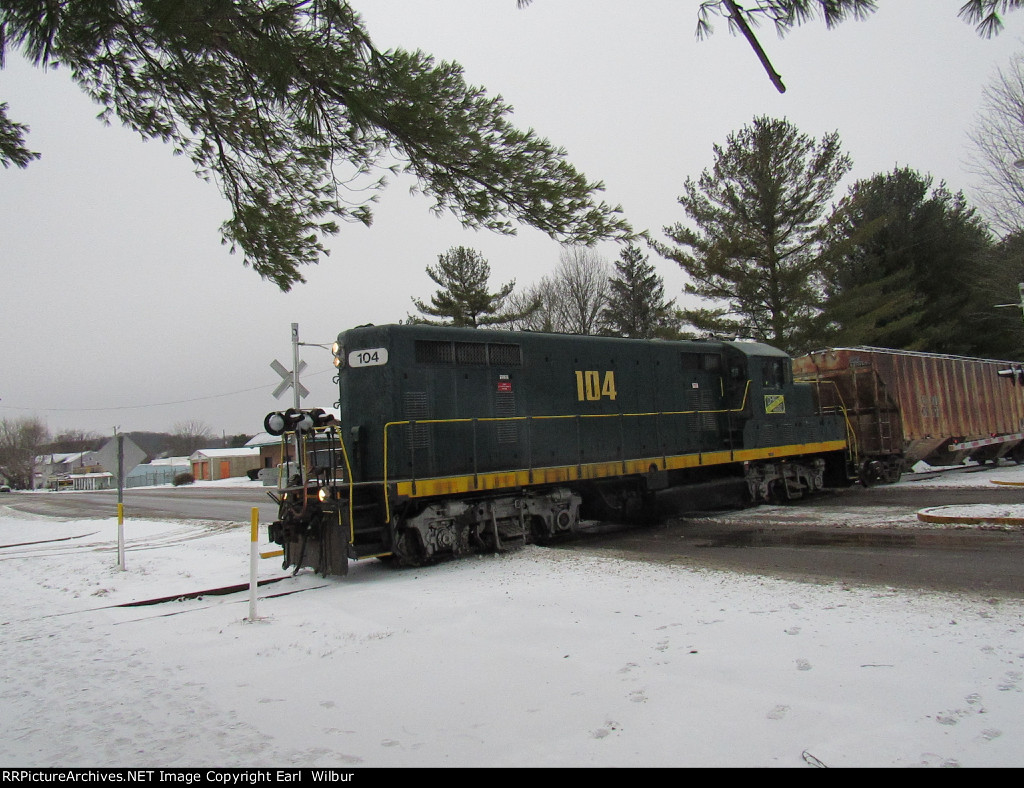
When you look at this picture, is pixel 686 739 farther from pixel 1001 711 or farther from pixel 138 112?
pixel 138 112

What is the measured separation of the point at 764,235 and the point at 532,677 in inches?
1004

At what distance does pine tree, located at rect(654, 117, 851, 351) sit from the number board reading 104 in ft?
65.1

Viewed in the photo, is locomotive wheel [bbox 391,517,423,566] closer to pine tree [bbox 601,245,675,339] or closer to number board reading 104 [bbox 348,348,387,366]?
number board reading 104 [bbox 348,348,387,366]

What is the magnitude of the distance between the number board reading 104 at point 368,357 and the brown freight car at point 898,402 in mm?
12591

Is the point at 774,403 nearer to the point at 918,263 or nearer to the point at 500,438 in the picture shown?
the point at 500,438

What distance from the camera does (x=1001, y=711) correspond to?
370 centimetres

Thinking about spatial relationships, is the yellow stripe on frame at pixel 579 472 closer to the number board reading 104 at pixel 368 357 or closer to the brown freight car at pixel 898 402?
the number board reading 104 at pixel 368 357

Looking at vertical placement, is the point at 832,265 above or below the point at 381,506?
above

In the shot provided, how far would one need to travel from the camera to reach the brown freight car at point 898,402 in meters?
17.9

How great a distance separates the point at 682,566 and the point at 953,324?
2809 centimetres

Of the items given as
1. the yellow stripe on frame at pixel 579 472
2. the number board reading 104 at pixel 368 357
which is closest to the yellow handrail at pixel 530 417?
the yellow stripe on frame at pixel 579 472

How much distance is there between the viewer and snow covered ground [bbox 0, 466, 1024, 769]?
3.58m

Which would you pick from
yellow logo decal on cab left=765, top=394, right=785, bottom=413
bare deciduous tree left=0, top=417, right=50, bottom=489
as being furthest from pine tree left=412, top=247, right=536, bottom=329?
bare deciduous tree left=0, top=417, right=50, bottom=489

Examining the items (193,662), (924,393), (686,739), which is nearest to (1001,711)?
(686,739)
